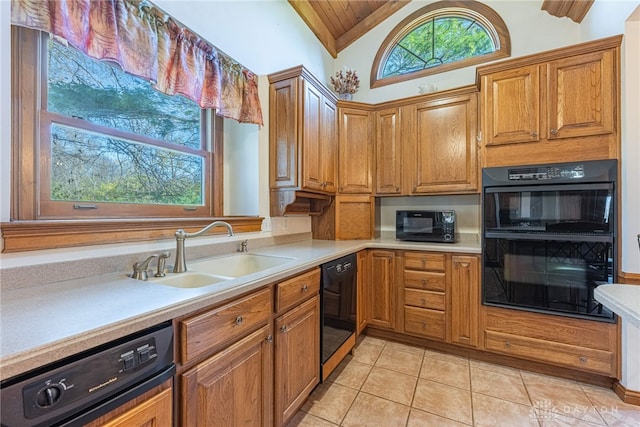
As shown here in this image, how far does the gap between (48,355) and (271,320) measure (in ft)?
2.67

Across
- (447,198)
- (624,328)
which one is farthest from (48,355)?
(447,198)

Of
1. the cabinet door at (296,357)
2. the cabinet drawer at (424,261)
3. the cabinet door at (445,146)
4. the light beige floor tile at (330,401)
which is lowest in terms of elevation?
the light beige floor tile at (330,401)

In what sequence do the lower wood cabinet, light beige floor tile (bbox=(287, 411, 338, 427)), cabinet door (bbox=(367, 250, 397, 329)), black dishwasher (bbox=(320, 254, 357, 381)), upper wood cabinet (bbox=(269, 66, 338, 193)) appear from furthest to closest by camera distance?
cabinet door (bbox=(367, 250, 397, 329)), upper wood cabinet (bbox=(269, 66, 338, 193)), black dishwasher (bbox=(320, 254, 357, 381)), light beige floor tile (bbox=(287, 411, 338, 427)), the lower wood cabinet

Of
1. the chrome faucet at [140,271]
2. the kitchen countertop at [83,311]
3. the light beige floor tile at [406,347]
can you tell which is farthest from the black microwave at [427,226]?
the chrome faucet at [140,271]

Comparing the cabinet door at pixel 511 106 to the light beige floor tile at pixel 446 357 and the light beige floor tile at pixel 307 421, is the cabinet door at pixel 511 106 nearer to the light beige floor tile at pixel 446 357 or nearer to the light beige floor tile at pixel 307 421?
the light beige floor tile at pixel 446 357

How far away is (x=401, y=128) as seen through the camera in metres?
2.72

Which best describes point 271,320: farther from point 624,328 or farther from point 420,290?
point 624,328

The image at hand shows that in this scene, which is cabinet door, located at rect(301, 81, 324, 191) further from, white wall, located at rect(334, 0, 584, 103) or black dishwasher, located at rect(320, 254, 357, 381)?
white wall, located at rect(334, 0, 584, 103)

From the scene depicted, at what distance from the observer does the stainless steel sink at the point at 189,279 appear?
127 cm

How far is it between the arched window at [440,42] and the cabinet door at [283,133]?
1.51m

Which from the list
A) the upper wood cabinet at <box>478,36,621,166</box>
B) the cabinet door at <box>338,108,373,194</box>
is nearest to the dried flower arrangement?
the cabinet door at <box>338,108,373,194</box>

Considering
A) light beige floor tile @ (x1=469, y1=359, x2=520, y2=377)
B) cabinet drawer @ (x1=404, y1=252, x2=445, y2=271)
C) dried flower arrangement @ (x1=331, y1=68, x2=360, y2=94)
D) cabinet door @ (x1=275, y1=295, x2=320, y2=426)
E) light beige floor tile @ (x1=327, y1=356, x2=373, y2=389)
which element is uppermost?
dried flower arrangement @ (x1=331, y1=68, x2=360, y2=94)

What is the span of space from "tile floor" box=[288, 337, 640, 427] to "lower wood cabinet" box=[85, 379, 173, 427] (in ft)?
3.18

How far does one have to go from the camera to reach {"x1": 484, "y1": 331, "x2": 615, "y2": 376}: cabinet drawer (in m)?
1.81
